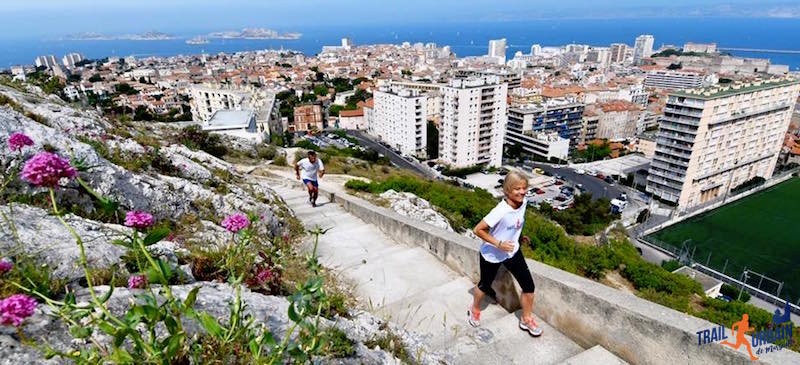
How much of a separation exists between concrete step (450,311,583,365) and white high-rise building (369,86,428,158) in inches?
1949

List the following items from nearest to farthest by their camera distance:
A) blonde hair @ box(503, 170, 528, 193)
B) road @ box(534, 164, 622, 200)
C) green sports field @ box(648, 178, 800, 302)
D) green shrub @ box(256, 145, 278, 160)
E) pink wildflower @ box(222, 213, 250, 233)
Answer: pink wildflower @ box(222, 213, 250, 233), blonde hair @ box(503, 170, 528, 193), green shrub @ box(256, 145, 278, 160), green sports field @ box(648, 178, 800, 302), road @ box(534, 164, 622, 200)

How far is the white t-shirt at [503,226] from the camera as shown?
332 centimetres

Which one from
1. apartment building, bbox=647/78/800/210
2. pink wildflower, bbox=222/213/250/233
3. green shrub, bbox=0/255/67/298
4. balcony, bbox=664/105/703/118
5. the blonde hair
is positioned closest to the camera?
green shrub, bbox=0/255/67/298

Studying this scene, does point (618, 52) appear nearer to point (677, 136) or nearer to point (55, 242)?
point (677, 136)

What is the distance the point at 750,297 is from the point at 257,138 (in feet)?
105

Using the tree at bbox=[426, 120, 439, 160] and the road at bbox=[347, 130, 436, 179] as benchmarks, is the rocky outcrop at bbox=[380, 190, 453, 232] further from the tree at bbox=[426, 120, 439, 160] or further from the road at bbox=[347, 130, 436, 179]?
the tree at bbox=[426, 120, 439, 160]

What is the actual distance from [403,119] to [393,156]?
515 centimetres

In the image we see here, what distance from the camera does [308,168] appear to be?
790 centimetres

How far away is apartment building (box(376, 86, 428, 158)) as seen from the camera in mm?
52500

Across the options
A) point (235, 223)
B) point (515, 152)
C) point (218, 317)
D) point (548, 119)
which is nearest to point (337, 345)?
point (218, 317)

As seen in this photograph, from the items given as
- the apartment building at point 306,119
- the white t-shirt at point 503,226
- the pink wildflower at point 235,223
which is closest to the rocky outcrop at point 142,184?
the pink wildflower at point 235,223

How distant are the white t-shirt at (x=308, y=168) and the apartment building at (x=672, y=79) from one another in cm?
12199

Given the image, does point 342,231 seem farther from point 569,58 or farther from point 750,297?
point 569,58
